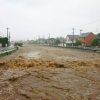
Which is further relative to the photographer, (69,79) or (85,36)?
(85,36)

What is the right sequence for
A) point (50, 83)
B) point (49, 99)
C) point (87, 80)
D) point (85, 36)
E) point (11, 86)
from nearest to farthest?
1. point (49, 99)
2. point (11, 86)
3. point (50, 83)
4. point (87, 80)
5. point (85, 36)

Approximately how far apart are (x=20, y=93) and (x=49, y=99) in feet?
5.85

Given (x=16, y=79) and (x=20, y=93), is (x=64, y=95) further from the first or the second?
(x=16, y=79)

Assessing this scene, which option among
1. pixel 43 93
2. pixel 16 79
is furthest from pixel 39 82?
pixel 43 93

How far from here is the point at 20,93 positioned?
40.1ft

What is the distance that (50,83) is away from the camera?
14.8m

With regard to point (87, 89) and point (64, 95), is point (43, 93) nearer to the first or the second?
point (64, 95)

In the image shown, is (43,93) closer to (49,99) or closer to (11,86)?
(49,99)

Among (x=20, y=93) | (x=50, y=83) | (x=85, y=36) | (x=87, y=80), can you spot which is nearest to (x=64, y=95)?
(x=20, y=93)

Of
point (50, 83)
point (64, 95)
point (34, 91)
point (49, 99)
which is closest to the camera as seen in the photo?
point (49, 99)

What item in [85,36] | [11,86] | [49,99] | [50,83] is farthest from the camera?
[85,36]

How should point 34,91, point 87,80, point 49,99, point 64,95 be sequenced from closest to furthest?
point 49,99 → point 64,95 → point 34,91 → point 87,80

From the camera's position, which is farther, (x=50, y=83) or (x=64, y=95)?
(x=50, y=83)

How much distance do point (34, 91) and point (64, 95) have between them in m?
1.65
